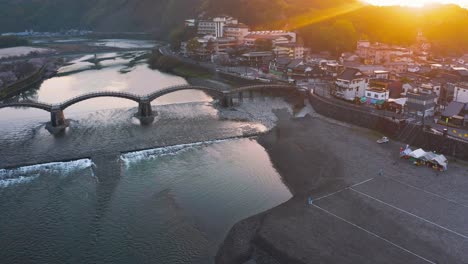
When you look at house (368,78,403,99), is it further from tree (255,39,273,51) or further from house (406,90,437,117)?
tree (255,39,273,51)

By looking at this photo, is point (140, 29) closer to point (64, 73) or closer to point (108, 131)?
point (64, 73)

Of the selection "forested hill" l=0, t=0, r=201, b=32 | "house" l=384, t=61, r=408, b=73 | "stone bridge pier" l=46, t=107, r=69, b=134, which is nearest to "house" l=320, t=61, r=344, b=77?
"house" l=384, t=61, r=408, b=73

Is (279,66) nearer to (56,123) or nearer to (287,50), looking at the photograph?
(287,50)

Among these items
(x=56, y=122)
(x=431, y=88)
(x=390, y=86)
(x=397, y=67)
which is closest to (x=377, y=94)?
(x=390, y=86)

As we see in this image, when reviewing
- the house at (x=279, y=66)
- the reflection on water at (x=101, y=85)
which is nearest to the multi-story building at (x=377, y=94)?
the house at (x=279, y=66)

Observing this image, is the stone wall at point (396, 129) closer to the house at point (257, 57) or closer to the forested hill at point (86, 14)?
the house at point (257, 57)
